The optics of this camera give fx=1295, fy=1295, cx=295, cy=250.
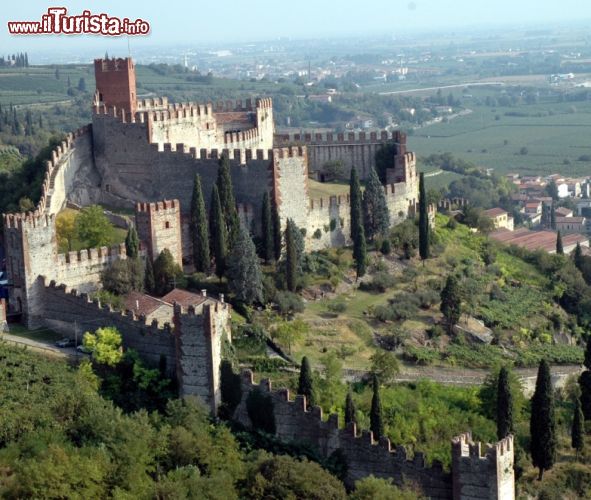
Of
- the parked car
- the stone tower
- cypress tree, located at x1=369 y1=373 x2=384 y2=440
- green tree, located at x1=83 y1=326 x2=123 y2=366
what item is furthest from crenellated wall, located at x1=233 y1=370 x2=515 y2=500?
the stone tower

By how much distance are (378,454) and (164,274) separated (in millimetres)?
12348

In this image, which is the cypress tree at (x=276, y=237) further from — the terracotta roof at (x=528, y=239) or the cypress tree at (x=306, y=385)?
the terracotta roof at (x=528, y=239)

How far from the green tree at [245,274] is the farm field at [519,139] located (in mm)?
79302

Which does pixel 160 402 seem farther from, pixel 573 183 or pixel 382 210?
pixel 573 183

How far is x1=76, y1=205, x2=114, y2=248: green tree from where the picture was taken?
145 feet

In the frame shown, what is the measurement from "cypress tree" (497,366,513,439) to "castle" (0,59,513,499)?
3.92 m

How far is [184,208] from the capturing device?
47938mm

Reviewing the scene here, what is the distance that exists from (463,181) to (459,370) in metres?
61.2

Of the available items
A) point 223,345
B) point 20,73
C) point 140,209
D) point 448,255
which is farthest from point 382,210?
point 20,73

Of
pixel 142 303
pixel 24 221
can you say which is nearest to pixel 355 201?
pixel 142 303

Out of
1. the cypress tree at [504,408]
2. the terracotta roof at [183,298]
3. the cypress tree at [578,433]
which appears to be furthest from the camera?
the terracotta roof at [183,298]

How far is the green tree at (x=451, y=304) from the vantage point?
45188 mm

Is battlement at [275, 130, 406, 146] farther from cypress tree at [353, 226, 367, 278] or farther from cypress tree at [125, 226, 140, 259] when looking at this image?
cypress tree at [125, 226, 140, 259]

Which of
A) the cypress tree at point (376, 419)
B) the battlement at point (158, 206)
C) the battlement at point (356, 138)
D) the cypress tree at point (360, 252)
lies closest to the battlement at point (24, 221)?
the battlement at point (158, 206)
